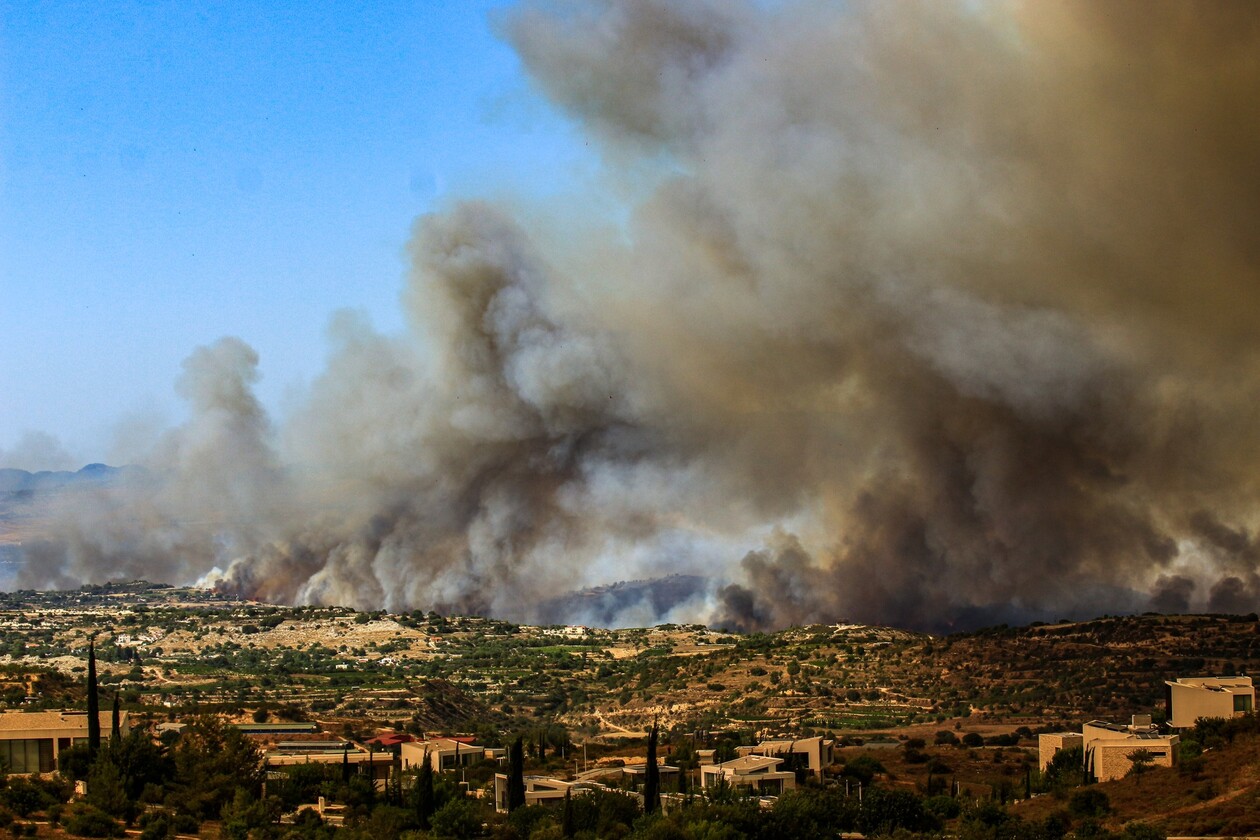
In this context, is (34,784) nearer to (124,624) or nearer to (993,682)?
(993,682)

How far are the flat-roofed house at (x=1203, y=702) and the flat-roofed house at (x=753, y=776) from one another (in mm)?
10338

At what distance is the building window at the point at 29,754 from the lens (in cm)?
4078

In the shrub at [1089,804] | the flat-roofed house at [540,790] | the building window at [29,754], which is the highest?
the building window at [29,754]

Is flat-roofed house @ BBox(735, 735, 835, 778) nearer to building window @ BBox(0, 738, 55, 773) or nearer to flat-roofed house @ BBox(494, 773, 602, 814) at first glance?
flat-roofed house @ BBox(494, 773, 602, 814)

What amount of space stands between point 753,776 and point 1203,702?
12210mm

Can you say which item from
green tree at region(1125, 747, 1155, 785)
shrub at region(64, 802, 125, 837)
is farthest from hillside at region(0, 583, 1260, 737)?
shrub at region(64, 802, 125, 837)

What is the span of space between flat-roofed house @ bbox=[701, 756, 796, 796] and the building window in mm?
14869

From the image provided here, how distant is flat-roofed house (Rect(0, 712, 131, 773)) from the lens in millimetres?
40906

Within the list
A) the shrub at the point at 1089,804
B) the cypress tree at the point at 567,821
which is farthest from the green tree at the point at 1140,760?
the cypress tree at the point at 567,821

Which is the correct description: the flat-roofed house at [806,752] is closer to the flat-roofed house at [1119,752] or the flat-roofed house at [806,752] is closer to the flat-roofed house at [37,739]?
the flat-roofed house at [1119,752]

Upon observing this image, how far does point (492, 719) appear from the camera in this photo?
2255 inches

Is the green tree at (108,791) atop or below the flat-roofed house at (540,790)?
atop

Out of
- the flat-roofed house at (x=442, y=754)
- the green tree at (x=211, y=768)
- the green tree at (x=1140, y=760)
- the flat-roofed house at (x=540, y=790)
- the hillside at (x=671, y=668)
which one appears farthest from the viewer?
the hillside at (x=671, y=668)

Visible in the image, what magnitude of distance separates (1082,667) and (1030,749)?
9.71 m
